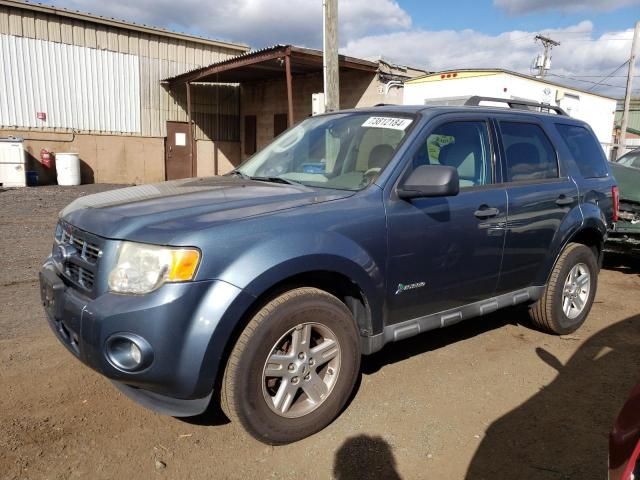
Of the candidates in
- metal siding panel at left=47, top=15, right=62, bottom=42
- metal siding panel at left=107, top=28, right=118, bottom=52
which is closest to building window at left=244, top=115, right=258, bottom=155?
metal siding panel at left=107, top=28, right=118, bottom=52

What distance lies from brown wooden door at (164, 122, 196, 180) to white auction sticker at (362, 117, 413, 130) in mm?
16295

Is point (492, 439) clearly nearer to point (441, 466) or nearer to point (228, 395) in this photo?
point (441, 466)

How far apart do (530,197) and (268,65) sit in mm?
12161

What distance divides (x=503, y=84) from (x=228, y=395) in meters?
9.69

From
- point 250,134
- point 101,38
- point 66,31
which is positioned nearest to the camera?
point 66,31

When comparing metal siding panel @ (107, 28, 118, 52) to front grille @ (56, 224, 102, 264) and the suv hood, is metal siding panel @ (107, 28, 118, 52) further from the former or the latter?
front grille @ (56, 224, 102, 264)

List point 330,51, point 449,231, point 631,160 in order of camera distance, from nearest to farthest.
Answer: point 449,231, point 631,160, point 330,51

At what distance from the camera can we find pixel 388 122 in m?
3.57

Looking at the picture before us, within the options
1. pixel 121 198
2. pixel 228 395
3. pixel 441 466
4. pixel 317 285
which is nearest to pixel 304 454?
pixel 228 395

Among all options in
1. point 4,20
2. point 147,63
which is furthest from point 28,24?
point 147,63

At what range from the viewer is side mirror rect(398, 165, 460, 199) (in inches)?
119

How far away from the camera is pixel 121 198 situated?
3.12 meters

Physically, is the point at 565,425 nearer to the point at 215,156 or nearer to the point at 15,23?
the point at 15,23

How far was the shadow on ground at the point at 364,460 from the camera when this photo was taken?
8.57 ft
